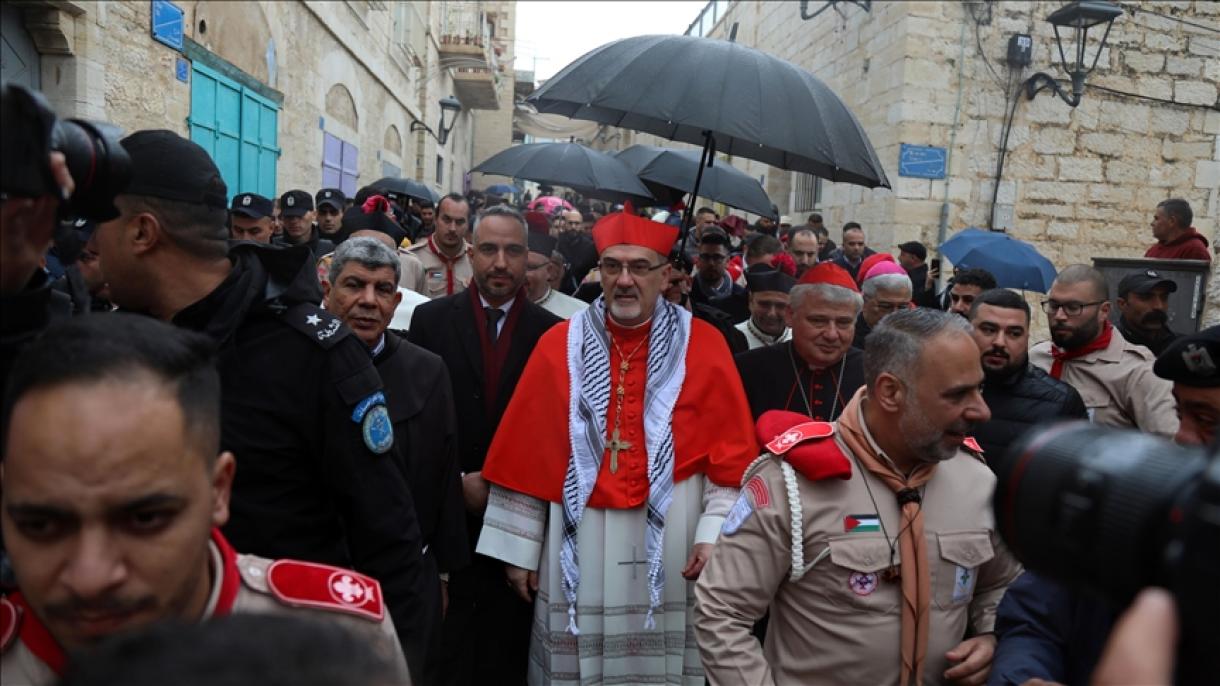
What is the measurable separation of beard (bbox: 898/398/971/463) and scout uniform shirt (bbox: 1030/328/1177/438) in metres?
2.06

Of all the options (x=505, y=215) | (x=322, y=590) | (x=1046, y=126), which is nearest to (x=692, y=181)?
(x=505, y=215)

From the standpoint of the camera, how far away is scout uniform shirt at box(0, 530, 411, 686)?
4.44 ft

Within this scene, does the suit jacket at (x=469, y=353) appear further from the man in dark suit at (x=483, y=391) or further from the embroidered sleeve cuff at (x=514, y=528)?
the embroidered sleeve cuff at (x=514, y=528)

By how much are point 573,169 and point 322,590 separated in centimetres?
686

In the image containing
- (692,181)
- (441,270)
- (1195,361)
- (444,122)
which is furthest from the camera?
(444,122)

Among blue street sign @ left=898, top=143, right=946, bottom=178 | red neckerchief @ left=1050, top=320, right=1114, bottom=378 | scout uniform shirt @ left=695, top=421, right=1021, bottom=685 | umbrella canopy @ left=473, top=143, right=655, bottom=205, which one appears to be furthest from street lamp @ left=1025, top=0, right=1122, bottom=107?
scout uniform shirt @ left=695, top=421, right=1021, bottom=685

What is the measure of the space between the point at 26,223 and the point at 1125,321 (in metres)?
6.08

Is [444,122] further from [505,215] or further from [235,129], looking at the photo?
[505,215]

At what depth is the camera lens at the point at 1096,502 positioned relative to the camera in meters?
0.99

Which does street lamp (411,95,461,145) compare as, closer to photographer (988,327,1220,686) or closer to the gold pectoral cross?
the gold pectoral cross

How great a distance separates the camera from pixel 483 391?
13.8ft

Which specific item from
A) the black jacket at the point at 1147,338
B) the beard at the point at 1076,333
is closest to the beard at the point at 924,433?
the beard at the point at 1076,333

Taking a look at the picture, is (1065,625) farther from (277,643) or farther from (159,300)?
(159,300)

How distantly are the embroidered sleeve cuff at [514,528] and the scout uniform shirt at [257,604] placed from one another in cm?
196
